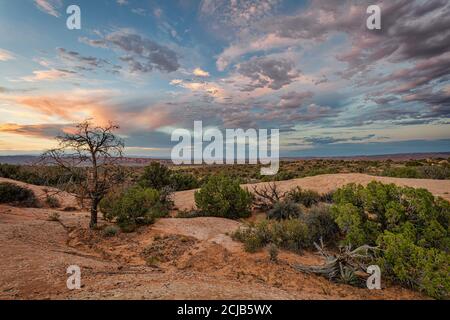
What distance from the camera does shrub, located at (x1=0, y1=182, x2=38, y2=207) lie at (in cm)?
1605

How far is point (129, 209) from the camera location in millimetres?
11477

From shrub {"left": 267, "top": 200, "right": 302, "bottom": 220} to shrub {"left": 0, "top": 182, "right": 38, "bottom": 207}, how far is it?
47.1 feet

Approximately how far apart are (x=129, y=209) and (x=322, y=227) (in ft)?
25.3

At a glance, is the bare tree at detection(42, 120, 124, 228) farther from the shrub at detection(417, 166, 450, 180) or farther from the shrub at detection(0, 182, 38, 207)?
the shrub at detection(417, 166, 450, 180)

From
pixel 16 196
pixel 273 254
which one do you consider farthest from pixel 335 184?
pixel 16 196

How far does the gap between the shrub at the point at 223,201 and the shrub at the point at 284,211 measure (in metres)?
1.54

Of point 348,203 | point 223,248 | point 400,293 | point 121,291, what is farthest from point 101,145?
point 400,293

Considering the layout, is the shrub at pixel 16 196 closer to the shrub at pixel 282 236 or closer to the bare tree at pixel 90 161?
the bare tree at pixel 90 161

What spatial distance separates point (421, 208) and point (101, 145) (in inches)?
424

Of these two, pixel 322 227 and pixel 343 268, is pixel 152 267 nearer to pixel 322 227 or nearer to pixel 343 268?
pixel 343 268
